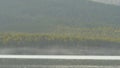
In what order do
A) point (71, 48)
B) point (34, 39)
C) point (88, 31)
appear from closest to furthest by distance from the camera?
point (71, 48) < point (34, 39) < point (88, 31)

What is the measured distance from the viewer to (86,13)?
11672mm

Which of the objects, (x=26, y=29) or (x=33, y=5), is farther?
(x=33, y=5)

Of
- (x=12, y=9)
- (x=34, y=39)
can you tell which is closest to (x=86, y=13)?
(x=12, y=9)

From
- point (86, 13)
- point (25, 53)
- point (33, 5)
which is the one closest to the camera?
point (25, 53)

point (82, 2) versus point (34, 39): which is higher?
point (82, 2)

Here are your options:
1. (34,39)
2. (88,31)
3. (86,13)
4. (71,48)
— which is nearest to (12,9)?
(86,13)

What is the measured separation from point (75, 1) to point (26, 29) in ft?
16.5

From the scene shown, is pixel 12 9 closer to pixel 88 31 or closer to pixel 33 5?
pixel 33 5

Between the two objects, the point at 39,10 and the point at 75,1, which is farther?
the point at 75,1

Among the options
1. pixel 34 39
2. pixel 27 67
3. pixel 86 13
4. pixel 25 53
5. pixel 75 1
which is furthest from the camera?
pixel 75 1

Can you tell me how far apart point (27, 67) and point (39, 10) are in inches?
288

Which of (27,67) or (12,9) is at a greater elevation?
(12,9)

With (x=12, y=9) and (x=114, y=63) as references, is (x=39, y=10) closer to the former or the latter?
(x=12, y=9)

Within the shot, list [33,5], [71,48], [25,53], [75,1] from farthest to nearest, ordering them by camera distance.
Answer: [75,1], [33,5], [71,48], [25,53]
